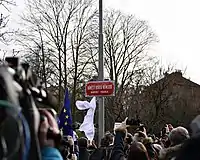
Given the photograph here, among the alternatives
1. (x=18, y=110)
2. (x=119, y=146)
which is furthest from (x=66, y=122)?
(x=18, y=110)

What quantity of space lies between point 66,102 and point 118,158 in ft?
18.2

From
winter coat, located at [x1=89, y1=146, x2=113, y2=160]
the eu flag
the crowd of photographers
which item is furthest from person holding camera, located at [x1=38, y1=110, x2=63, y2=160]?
the eu flag

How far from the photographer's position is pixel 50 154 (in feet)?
7.77

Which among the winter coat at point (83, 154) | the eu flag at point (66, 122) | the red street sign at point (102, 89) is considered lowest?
the winter coat at point (83, 154)

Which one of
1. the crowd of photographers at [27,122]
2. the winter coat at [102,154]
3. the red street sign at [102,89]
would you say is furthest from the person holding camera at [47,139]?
the red street sign at [102,89]

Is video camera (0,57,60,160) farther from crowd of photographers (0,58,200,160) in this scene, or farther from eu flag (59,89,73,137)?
eu flag (59,89,73,137)

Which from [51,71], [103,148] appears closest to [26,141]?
[103,148]

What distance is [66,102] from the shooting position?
12.2 meters

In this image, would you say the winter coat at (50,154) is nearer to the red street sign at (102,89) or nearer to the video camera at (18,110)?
the video camera at (18,110)

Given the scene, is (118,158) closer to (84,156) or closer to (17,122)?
(84,156)

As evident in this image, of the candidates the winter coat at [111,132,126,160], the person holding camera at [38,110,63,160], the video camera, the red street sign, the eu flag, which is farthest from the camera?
the red street sign

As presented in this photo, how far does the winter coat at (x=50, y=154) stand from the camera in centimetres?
235

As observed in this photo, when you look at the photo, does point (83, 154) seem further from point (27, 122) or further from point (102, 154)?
point (27, 122)

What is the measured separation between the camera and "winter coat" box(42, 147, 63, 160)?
2346 mm
